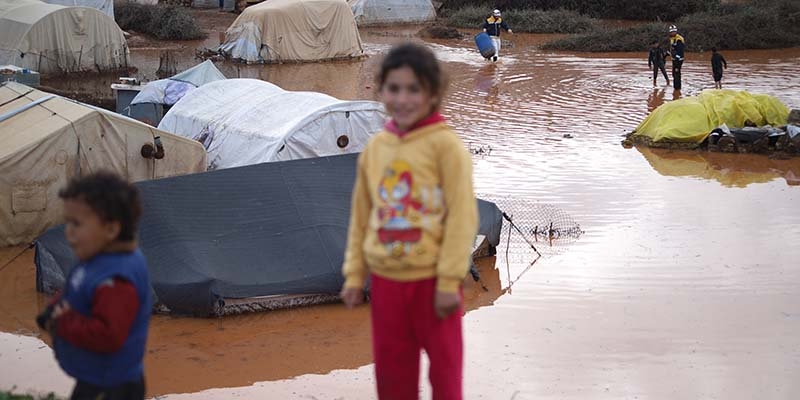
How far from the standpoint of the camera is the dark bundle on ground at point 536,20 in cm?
4037

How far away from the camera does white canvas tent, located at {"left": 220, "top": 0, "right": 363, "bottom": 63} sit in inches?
1308

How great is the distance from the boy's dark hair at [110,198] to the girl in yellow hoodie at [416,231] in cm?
91

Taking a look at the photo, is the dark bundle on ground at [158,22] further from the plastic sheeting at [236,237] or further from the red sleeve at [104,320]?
the red sleeve at [104,320]

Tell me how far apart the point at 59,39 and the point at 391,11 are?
61.2 feet

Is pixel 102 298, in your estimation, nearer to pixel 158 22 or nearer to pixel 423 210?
pixel 423 210

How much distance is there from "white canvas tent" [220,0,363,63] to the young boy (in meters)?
29.5

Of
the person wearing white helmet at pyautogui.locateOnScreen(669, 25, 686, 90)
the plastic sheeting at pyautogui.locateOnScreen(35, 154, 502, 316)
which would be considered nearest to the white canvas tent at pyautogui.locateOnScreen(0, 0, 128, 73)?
the person wearing white helmet at pyautogui.locateOnScreen(669, 25, 686, 90)

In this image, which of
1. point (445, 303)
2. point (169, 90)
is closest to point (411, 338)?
point (445, 303)

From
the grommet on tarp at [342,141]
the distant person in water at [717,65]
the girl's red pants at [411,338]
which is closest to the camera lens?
the girl's red pants at [411,338]

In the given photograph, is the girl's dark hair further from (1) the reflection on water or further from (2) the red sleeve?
(1) the reflection on water

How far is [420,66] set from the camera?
13.4 ft

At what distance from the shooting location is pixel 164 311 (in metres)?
10.6

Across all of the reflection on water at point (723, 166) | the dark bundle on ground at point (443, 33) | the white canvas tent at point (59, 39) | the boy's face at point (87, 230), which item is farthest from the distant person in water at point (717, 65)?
the boy's face at point (87, 230)

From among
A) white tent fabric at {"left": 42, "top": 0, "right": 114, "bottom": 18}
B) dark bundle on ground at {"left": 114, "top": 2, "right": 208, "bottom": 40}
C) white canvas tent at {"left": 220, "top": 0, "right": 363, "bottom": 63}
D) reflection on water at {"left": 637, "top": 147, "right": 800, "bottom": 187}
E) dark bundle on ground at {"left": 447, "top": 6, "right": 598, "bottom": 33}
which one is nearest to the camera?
reflection on water at {"left": 637, "top": 147, "right": 800, "bottom": 187}
